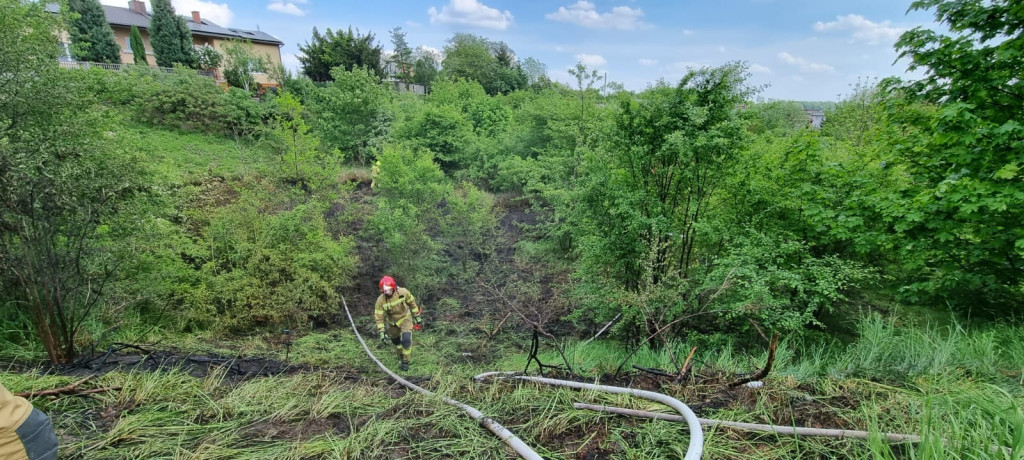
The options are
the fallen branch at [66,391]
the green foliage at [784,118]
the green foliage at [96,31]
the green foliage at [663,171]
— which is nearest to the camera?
the fallen branch at [66,391]

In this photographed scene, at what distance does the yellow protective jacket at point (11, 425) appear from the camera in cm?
183

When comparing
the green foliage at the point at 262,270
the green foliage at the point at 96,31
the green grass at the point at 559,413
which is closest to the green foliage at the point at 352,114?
the green foliage at the point at 262,270

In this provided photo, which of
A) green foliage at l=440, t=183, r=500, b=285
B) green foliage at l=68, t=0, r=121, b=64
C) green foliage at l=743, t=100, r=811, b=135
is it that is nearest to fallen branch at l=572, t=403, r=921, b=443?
green foliage at l=440, t=183, r=500, b=285

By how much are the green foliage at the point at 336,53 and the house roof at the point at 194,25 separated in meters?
4.03

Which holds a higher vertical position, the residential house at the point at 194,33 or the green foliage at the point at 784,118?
the residential house at the point at 194,33

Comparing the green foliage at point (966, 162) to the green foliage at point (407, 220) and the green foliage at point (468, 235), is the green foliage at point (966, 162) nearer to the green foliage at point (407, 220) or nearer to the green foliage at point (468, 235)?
the green foliage at point (468, 235)

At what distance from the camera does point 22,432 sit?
6.15 ft

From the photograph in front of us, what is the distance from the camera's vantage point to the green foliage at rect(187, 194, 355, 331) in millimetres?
6961

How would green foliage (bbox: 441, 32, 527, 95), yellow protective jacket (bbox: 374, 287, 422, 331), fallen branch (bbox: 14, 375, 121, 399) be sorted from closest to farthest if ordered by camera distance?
fallen branch (bbox: 14, 375, 121, 399) → yellow protective jacket (bbox: 374, 287, 422, 331) → green foliage (bbox: 441, 32, 527, 95)

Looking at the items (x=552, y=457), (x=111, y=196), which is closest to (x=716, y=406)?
(x=552, y=457)

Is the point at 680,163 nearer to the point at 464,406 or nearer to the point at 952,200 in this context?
the point at 952,200

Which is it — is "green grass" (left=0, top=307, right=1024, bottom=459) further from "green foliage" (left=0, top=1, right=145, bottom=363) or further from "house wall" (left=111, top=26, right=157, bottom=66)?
"house wall" (left=111, top=26, right=157, bottom=66)

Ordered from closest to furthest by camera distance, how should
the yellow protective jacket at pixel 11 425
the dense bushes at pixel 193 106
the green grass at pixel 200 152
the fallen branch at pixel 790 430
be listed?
1. the yellow protective jacket at pixel 11 425
2. the fallen branch at pixel 790 430
3. the green grass at pixel 200 152
4. the dense bushes at pixel 193 106

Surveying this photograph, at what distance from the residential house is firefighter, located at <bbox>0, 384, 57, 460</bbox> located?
91.7 feet
